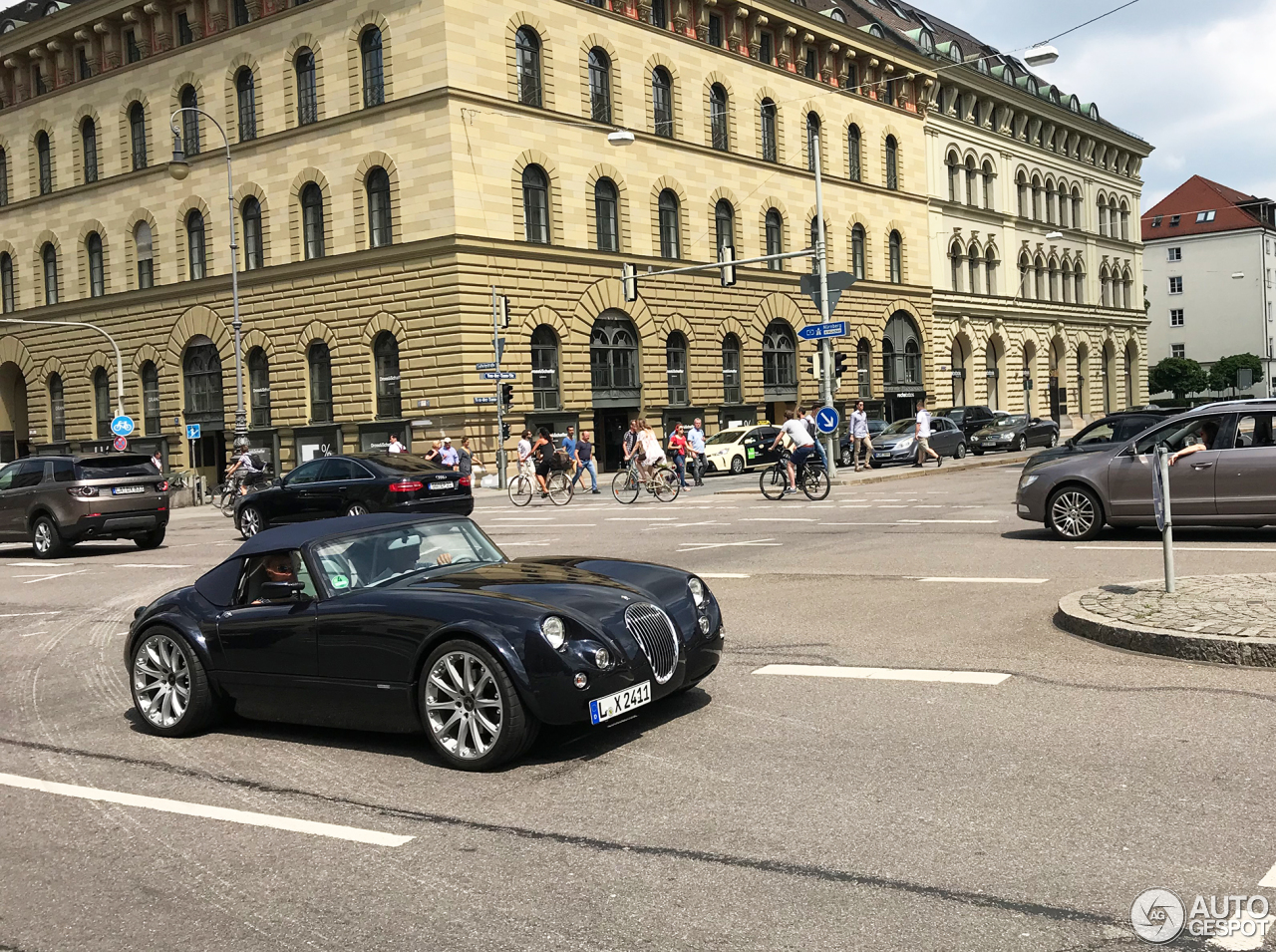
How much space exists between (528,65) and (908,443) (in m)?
17.0

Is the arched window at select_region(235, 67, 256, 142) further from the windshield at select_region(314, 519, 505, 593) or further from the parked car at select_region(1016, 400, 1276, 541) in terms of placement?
the windshield at select_region(314, 519, 505, 593)

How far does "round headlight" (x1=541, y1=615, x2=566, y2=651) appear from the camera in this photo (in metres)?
6.14

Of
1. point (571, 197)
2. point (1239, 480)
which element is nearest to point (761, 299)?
point (571, 197)

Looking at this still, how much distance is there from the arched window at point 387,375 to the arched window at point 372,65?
7352 millimetres

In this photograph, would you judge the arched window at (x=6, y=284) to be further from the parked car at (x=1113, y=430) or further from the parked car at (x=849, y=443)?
the parked car at (x=1113, y=430)

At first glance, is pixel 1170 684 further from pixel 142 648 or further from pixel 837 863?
pixel 142 648

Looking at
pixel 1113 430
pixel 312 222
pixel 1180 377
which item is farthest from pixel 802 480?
pixel 1180 377

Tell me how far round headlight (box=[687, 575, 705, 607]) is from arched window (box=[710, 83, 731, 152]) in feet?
144

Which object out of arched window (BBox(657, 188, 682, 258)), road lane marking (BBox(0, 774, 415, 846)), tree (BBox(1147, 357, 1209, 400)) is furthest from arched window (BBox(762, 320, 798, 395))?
tree (BBox(1147, 357, 1209, 400))

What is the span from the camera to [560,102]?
43000 mm

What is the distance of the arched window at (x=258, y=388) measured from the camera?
1799 inches

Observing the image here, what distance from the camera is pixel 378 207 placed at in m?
41.9

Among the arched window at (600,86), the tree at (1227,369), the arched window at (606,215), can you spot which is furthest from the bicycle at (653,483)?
the tree at (1227,369)

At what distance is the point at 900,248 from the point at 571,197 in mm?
22326
